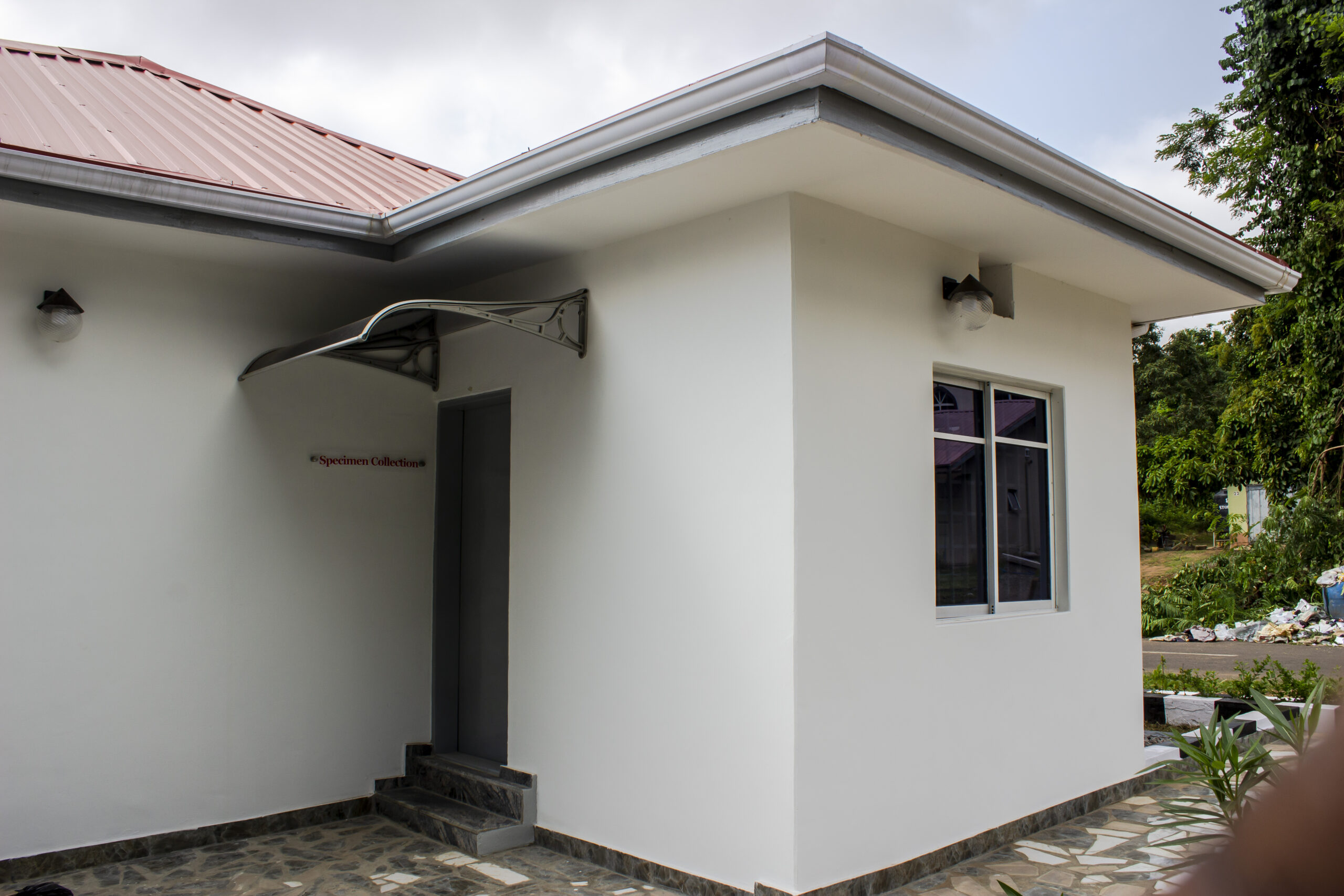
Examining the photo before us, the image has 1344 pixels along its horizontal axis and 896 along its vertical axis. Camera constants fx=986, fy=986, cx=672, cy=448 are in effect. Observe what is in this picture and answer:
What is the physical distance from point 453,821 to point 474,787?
32 centimetres

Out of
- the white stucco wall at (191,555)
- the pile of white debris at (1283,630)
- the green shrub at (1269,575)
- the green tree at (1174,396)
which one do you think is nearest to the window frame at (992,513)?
the white stucco wall at (191,555)

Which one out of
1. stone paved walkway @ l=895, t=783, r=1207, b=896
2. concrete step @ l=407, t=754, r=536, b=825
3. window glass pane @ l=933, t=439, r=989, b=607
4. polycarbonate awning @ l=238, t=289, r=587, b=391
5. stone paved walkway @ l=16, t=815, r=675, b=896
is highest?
polycarbonate awning @ l=238, t=289, r=587, b=391

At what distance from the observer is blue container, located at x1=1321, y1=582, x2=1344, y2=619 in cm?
1489

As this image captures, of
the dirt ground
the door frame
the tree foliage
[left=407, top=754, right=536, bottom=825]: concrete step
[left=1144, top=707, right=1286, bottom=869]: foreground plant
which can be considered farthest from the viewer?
the tree foliage

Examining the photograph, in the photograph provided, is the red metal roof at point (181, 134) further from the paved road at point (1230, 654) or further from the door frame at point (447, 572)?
the paved road at point (1230, 654)

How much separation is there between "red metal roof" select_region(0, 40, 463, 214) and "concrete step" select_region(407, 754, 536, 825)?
3509mm

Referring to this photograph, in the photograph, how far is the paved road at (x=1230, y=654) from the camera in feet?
40.6

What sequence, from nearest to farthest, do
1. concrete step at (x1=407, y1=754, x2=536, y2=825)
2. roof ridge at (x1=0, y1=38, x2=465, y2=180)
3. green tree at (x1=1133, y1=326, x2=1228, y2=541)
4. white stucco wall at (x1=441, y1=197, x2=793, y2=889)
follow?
white stucco wall at (x1=441, y1=197, x2=793, y2=889) → concrete step at (x1=407, y1=754, x2=536, y2=825) → roof ridge at (x1=0, y1=38, x2=465, y2=180) → green tree at (x1=1133, y1=326, x2=1228, y2=541)

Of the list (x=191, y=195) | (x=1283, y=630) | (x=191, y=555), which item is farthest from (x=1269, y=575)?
(x=191, y=195)

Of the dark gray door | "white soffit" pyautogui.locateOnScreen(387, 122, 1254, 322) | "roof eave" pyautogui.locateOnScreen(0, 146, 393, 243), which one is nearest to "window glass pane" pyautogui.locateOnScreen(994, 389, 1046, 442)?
"white soffit" pyautogui.locateOnScreen(387, 122, 1254, 322)

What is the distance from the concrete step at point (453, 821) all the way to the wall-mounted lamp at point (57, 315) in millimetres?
3419

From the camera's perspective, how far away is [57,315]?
212 inches

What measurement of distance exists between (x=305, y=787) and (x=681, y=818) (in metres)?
2.70

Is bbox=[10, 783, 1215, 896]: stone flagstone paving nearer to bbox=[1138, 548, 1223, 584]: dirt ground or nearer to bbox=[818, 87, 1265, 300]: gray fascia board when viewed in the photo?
bbox=[818, 87, 1265, 300]: gray fascia board
